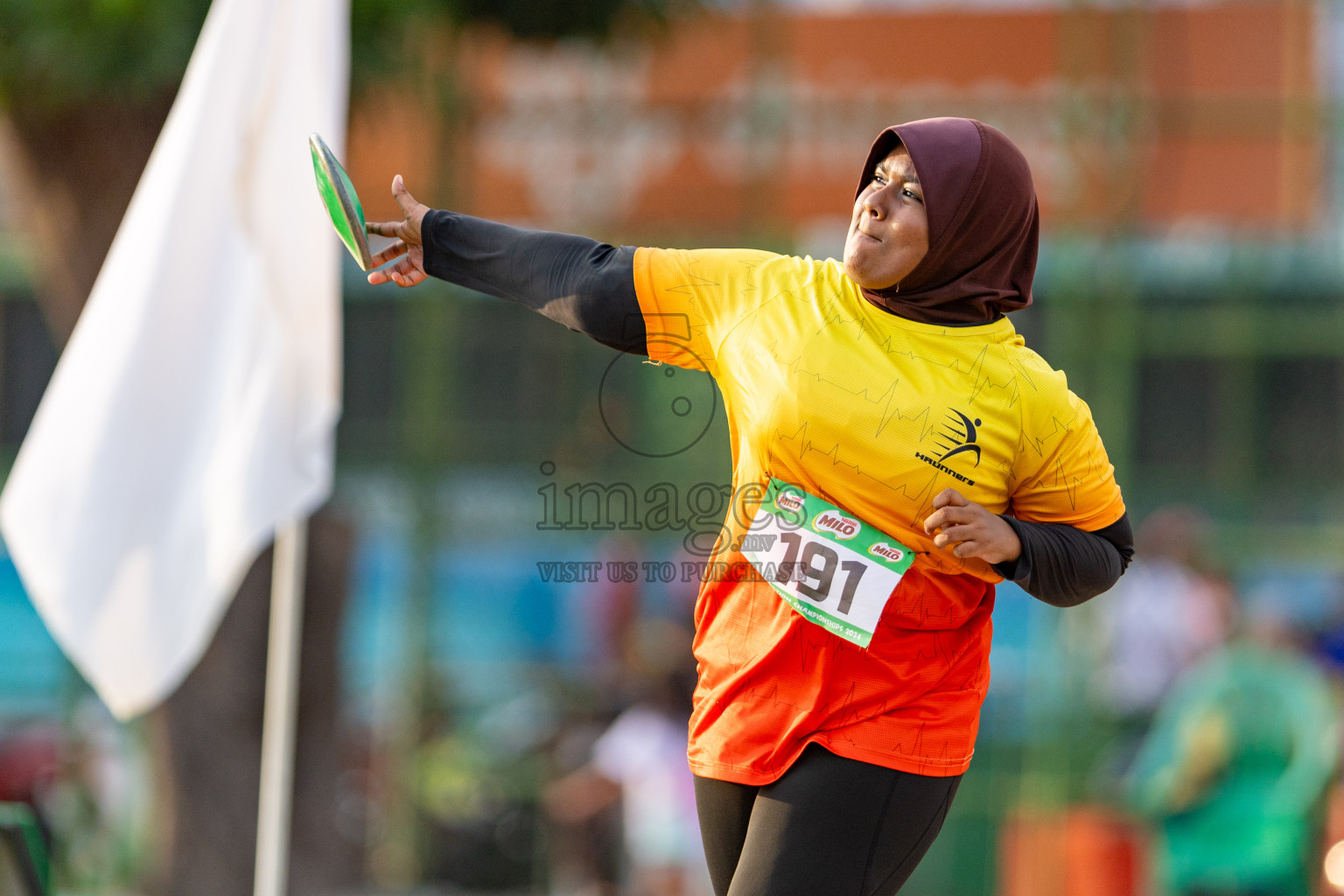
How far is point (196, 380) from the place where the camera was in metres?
3.87

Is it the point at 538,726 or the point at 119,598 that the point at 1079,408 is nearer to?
the point at 119,598

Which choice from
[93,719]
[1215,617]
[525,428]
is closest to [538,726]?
[525,428]

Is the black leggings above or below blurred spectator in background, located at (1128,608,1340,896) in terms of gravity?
above

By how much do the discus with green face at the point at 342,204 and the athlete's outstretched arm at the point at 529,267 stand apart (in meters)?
0.07

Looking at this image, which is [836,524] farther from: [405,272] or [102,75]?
[102,75]

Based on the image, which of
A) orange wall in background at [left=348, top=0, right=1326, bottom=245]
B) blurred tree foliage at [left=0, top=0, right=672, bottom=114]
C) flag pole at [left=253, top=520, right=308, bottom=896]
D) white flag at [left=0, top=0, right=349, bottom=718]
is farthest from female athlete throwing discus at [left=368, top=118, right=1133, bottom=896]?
orange wall in background at [left=348, top=0, right=1326, bottom=245]

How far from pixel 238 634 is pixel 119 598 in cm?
234

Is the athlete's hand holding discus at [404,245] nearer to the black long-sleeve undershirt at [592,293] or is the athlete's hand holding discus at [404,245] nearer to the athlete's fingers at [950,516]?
the black long-sleeve undershirt at [592,293]

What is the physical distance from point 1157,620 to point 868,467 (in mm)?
5019

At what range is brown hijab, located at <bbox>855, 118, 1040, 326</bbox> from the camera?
6.96 feet

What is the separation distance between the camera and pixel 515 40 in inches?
251

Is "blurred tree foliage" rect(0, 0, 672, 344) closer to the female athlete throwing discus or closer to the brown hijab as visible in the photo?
the female athlete throwing discus

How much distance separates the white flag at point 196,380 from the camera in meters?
3.68

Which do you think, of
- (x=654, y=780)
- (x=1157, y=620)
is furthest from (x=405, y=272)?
(x=1157, y=620)
